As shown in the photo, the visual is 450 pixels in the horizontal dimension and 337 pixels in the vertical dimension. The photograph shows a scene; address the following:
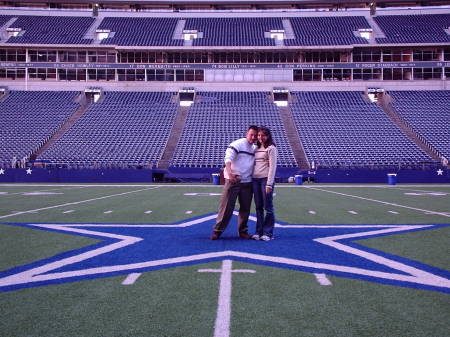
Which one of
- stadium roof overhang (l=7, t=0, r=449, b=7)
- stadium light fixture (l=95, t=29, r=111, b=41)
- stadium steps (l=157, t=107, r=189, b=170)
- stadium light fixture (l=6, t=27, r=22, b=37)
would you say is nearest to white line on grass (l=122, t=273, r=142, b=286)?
stadium steps (l=157, t=107, r=189, b=170)

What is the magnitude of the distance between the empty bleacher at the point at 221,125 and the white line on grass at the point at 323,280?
25524 millimetres

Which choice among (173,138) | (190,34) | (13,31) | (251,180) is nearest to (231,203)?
(251,180)

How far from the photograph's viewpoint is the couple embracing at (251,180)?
6469mm

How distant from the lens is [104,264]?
479cm

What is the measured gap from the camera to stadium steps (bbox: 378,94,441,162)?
105 feet

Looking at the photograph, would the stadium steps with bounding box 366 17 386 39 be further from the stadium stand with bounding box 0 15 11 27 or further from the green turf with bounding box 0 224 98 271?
the green turf with bounding box 0 224 98 271

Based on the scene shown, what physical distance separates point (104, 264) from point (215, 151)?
27.4 meters

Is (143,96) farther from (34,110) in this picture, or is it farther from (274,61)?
(274,61)

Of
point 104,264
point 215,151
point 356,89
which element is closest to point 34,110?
point 215,151

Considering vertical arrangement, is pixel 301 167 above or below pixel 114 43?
below

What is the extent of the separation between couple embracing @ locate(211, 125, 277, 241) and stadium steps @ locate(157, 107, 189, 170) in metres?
24.8

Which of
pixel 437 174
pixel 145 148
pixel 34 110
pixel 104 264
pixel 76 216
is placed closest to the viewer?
pixel 104 264

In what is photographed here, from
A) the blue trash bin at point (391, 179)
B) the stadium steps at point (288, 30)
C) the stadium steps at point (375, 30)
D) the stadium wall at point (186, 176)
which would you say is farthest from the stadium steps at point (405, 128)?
the stadium steps at point (288, 30)

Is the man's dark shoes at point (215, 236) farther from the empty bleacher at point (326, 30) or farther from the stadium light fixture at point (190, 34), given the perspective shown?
the stadium light fixture at point (190, 34)
